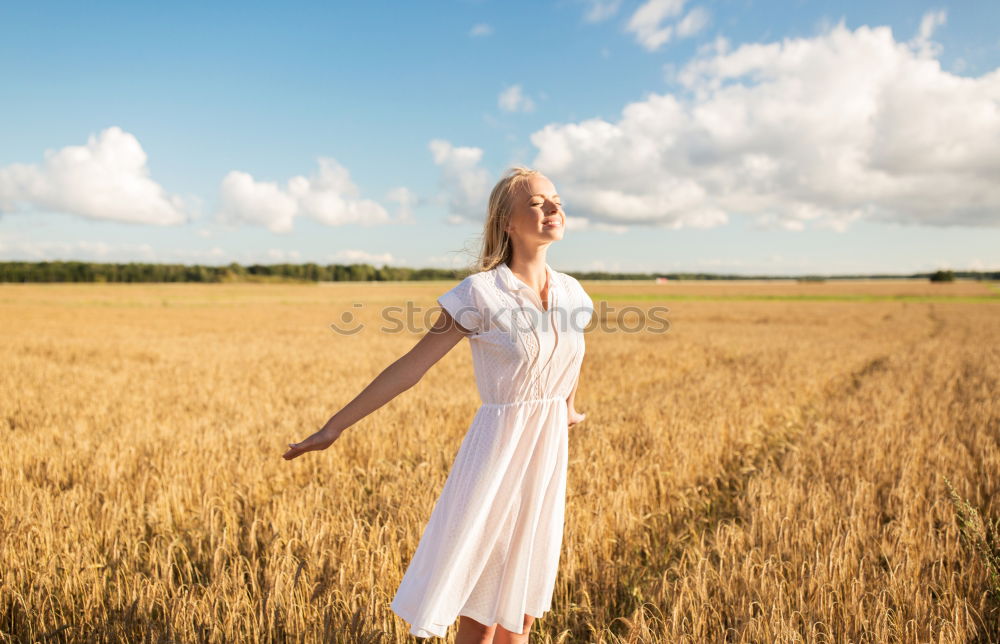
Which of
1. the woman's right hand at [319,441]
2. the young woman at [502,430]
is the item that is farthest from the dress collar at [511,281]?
the woman's right hand at [319,441]

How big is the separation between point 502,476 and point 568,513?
2159 millimetres

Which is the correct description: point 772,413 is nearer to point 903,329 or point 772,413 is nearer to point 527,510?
point 527,510

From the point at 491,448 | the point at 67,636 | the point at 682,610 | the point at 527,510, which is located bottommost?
the point at 67,636

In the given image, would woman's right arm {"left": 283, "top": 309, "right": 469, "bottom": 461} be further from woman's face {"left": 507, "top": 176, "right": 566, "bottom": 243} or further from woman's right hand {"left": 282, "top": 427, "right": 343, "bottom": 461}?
woman's face {"left": 507, "top": 176, "right": 566, "bottom": 243}

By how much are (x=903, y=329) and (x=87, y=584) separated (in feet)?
102

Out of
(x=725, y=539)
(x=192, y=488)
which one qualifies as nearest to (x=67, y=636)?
(x=192, y=488)

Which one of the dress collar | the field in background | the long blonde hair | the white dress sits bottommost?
the field in background

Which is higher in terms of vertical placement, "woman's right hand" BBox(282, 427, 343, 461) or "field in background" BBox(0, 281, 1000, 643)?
"woman's right hand" BBox(282, 427, 343, 461)

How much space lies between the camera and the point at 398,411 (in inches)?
307

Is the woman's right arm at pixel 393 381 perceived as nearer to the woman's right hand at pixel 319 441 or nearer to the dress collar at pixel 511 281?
the woman's right hand at pixel 319 441

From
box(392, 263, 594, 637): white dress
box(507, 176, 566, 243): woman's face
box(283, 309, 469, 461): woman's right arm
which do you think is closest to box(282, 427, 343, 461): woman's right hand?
box(283, 309, 469, 461): woman's right arm

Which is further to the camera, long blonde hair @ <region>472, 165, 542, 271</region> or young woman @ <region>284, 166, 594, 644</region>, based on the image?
long blonde hair @ <region>472, 165, 542, 271</region>

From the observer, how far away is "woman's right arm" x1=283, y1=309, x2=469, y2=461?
1.87 m

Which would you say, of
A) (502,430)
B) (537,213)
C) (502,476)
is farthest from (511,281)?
(502,476)
